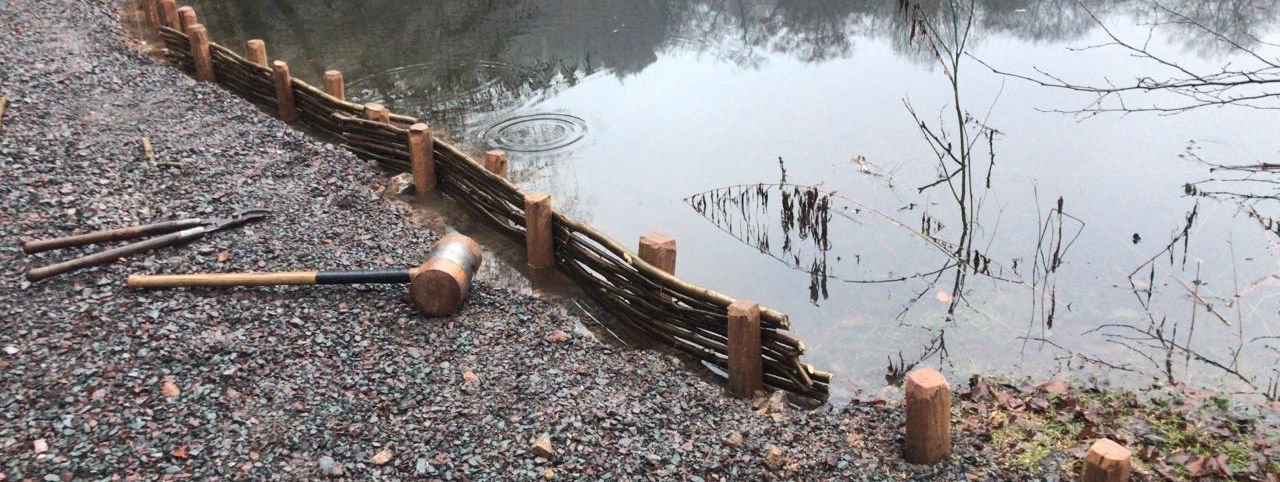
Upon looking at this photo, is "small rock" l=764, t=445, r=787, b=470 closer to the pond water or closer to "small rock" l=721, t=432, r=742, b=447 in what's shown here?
"small rock" l=721, t=432, r=742, b=447

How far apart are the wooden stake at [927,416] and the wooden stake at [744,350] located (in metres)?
0.97

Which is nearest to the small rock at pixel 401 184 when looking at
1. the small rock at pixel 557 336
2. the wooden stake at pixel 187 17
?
the small rock at pixel 557 336

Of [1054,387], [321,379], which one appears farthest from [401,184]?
[1054,387]

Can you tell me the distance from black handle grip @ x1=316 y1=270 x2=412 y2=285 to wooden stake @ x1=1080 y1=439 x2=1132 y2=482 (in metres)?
3.75

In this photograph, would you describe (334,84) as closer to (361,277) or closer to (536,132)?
Answer: (536,132)

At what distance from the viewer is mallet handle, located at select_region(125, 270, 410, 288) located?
5.48m

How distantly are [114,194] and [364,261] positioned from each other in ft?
6.59

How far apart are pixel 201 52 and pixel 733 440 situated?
8.18 meters

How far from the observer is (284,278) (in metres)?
5.54

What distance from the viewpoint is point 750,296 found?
682 cm

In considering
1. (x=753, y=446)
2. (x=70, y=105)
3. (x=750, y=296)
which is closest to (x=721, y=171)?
(x=750, y=296)

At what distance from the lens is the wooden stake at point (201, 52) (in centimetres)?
991

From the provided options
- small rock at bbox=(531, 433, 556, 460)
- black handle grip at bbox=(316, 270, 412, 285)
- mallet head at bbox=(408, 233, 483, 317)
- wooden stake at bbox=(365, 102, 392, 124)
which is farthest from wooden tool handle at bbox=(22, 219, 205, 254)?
small rock at bbox=(531, 433, 556, 460)

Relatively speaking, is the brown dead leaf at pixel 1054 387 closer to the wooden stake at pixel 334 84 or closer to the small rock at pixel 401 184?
the small rock at pixel 401 184
